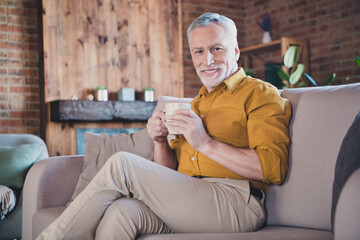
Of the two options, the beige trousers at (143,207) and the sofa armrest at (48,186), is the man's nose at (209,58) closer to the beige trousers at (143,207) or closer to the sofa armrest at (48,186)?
the beige trousers at (143,207)

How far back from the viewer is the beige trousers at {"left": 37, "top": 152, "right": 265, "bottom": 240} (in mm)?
1390

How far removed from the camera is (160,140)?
1908mm

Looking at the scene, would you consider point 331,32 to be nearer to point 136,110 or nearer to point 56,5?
point 136,110

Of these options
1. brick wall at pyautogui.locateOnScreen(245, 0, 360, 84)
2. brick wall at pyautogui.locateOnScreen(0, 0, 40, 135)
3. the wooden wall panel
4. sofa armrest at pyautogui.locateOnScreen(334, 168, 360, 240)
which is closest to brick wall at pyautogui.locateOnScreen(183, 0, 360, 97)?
brick wall at pyautogui.locateOnScreen(245, 0, 360, 84)

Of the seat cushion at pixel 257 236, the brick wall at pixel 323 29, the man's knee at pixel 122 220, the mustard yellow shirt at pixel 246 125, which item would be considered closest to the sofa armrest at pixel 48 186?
the mustard yellow shirt at pixel 246 125

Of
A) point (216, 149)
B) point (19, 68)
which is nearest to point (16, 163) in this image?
point (216, 149)

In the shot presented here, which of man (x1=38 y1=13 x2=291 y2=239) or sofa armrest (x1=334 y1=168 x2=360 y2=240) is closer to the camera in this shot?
sofa armrest (x1=334 y1=168 x2=360 y2=240)

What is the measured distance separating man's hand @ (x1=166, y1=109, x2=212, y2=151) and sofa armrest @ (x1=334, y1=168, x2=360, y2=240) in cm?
72

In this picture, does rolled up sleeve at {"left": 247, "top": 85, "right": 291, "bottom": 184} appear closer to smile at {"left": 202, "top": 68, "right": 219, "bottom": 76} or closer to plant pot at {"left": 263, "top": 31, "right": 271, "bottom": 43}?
smile at {"left": 202, "top": 68, "right": 219, "bottom": 76}

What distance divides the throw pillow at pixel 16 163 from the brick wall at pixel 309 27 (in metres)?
3.19

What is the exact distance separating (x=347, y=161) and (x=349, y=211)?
0.20 meters

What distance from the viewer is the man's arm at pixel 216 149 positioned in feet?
5.10

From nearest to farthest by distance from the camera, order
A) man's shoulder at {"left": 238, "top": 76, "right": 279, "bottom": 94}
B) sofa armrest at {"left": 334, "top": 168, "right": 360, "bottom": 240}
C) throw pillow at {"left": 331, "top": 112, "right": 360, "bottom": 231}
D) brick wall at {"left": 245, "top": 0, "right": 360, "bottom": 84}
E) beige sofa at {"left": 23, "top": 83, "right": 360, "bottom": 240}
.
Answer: sofa armrest at {"left": 334, "top": 168, "right": 360, "bottom": 240}
throw pillow at {"left": 331, "top": 112, "right": 360, "bottom": 231}
beige sofa at {"left": 23, "top": 83, "right": 360, "bottom": 240}
man's shoulder at {"left": 238, "top": 76, "right": 279, "bottom": 94}
brick wall at {"left": 245, "top": 0, "right": 360, "bottom": 84}

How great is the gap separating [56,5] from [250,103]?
10.5 feet
